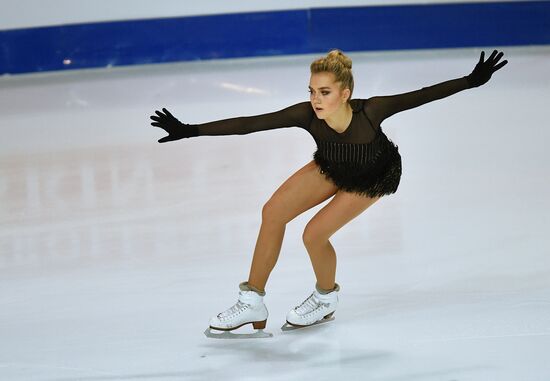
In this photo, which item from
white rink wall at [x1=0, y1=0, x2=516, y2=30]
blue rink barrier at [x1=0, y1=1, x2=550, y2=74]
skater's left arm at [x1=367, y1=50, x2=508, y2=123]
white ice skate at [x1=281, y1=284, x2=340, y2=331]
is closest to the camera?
skater's left arm at [x1=367, y1=50, x2=508, y2=123]

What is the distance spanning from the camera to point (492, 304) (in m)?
3.26

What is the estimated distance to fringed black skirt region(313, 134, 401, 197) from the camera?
301 cm

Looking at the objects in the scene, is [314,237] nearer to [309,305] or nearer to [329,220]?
[329,220]

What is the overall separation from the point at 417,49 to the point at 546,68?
179 centimetres

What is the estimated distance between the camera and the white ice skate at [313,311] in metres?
3.12

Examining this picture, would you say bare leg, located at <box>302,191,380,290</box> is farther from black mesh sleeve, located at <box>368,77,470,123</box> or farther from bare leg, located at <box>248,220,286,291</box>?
black mesh sleeve, located at <box>368,77,470,123</box>

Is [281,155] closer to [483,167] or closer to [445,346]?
[483,167]

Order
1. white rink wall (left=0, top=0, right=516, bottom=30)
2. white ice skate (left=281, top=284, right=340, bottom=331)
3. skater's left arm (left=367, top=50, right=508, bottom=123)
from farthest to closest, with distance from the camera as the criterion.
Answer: white rink wall (left=0, top=0, right=516, bottom=30) → white ice skate (left=281, top=284, right=340, bottom=331) → skater's left arm (left=367, top=50, right=508, bottom=123)

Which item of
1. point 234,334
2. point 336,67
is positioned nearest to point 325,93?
point 336,67

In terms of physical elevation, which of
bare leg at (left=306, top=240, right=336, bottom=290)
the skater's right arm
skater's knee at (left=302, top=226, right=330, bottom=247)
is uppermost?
the skater's right arm

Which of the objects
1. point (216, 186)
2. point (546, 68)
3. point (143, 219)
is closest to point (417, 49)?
point (546, 68)

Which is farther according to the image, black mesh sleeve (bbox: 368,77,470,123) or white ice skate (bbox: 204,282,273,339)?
white ice skate (bbox: 204,282,273,339)

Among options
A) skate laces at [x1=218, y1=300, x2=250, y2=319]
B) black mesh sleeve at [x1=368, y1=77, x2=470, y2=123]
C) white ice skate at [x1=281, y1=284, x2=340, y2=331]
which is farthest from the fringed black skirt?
skate laces at [x1=218, y1=300, x2=250, y2=319]

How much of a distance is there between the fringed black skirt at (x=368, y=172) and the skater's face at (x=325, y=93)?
0.66 feet
